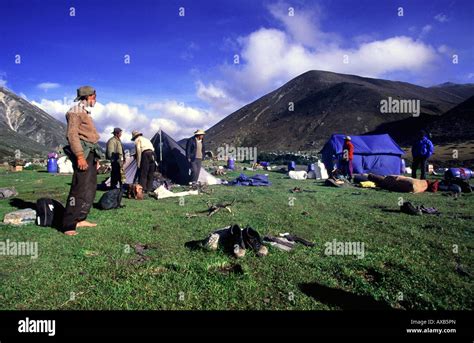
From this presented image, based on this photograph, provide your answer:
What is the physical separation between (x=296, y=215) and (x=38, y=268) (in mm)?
5336

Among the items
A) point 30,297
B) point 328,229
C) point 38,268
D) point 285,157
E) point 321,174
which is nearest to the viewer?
point 30,297

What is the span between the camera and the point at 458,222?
6816mm

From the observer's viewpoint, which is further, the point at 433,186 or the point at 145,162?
the point at 433,186

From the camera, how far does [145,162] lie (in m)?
11.5

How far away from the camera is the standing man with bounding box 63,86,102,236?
5797 mm

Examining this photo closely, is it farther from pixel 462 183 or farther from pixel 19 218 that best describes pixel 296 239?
pixel 462 183

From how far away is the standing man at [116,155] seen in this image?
38.8ft

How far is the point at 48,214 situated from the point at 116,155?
5.82 m

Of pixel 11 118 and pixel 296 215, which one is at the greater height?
pixel 11 118

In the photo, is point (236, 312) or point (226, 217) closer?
point (236, 312)

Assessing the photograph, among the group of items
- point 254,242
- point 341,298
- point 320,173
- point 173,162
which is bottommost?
point 341,298

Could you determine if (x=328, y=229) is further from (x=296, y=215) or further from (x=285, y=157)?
(x=285, y=157)

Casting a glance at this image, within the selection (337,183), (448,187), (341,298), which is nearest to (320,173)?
(337,183)

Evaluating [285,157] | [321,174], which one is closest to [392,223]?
[321,174]
